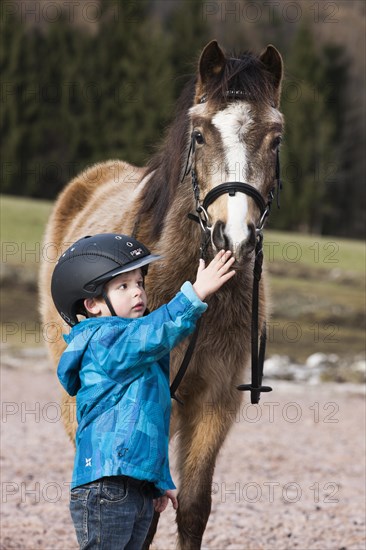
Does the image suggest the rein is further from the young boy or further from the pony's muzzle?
the young boy

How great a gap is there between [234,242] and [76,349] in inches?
30.6

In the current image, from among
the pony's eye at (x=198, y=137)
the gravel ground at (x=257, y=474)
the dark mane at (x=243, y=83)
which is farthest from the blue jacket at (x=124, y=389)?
the gravel ground at (x=257, y=474)

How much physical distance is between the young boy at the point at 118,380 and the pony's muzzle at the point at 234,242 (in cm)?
11

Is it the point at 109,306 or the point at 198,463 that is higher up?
the point at 109,306

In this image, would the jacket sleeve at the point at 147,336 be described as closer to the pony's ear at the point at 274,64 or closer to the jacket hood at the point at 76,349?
the jacket hood at the point at 76,349

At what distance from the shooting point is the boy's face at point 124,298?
Result: 3077 millimetres

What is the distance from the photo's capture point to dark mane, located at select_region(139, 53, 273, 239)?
3.72 meters

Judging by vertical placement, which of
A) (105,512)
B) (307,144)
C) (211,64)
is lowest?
(105,512)

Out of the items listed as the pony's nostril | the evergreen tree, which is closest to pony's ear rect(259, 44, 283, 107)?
the pony's nostril

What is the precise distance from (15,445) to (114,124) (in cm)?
2775

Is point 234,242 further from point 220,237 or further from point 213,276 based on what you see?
point 213,276

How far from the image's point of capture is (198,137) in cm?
377

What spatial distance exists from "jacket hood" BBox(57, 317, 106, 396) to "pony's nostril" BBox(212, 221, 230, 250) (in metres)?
0.62

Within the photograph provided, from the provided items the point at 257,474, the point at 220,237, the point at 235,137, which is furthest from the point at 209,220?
the point at 257,474
